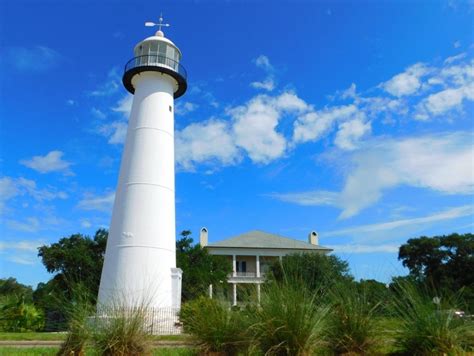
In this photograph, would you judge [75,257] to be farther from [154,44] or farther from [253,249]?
[253,249]

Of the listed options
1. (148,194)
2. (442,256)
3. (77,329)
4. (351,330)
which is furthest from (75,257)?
(442,256)

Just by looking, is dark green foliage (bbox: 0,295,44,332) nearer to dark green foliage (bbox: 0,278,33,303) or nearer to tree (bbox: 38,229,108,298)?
dark green foliage (bbox: 0,278,33,303)

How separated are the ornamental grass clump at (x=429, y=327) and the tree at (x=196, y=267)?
63.6 ft

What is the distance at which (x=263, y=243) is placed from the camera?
1766 inches

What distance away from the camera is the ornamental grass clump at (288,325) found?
6.26 m

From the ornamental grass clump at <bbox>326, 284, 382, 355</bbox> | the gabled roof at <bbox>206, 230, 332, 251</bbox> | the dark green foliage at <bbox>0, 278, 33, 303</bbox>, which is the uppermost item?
the gabled roof at <bbox>206, 230, 332, 251</bbox>

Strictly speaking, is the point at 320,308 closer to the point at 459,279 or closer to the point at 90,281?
the point at 90,281

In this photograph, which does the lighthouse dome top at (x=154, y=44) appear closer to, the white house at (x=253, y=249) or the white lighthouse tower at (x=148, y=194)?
the white lighthouse tower at (x=148, y=194)

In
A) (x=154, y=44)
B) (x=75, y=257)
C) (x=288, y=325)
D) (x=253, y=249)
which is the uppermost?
(x=154, y=44)

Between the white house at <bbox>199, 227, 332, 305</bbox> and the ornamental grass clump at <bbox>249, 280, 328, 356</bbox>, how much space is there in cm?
3554

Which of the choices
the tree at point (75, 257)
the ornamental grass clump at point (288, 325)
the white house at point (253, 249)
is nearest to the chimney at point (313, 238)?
the white house at point (253, 249)

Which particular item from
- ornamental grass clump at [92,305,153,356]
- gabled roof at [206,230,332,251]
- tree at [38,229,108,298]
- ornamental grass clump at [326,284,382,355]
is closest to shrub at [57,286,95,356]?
ornamental grass clump at [92,305,153,356]

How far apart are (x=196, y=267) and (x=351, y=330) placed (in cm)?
2341

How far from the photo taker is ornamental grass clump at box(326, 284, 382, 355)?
6.87 meters
